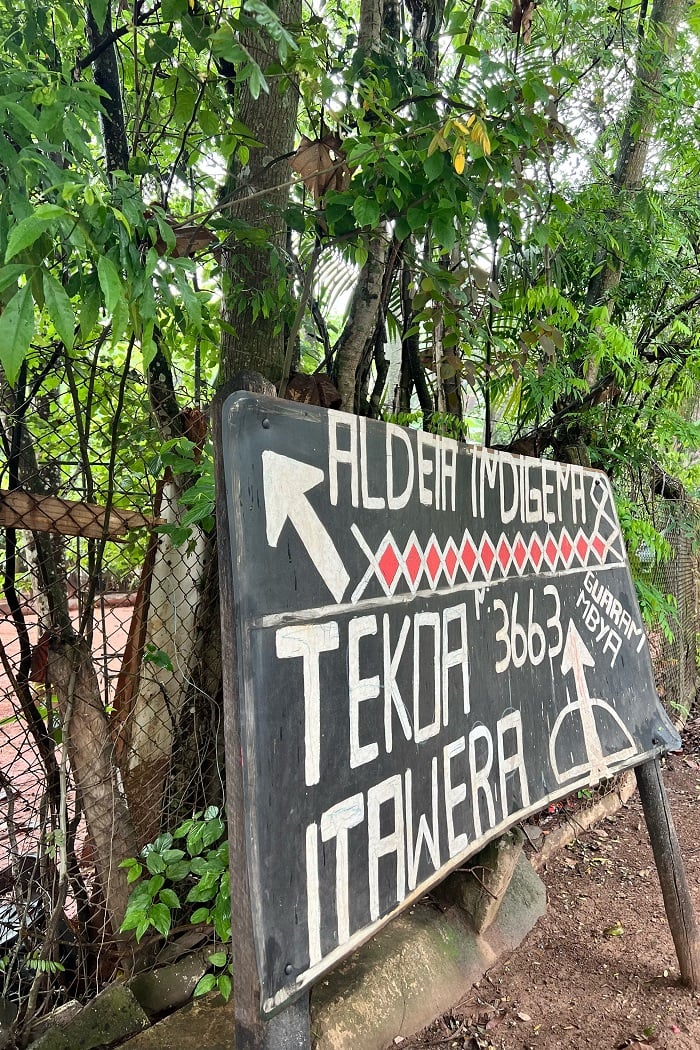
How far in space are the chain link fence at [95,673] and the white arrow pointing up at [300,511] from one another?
2.04ft

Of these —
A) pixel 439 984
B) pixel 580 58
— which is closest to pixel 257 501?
pixel 439 984

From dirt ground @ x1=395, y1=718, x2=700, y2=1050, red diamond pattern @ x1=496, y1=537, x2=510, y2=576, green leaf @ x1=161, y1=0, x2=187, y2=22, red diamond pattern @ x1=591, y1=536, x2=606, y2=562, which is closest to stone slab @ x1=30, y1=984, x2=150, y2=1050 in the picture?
dirt ground @ x1=395, y1=718, x2=700, y2=1050

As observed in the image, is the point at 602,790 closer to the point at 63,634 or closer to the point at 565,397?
the point at 565,397

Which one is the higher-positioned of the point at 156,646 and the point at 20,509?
the point at 20,509

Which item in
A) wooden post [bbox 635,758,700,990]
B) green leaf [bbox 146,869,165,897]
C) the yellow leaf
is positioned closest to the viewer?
the yellow leaf

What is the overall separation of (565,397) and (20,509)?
2.57m

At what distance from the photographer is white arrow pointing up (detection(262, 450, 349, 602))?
3.20 feet

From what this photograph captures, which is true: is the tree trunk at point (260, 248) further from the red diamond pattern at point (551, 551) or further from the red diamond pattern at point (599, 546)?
the red diamond pattern at point (599, 546)

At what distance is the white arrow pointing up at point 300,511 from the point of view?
976mm

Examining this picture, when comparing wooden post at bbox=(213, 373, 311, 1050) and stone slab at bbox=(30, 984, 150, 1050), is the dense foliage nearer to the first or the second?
stone slab at bbox=(30, 984, 150, 1050)

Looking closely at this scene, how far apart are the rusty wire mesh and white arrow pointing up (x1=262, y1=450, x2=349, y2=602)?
0.78m

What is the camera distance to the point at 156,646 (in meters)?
2.03

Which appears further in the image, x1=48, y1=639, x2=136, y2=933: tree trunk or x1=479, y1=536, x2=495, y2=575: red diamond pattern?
x1=48, y1=639, x2=136, y2=933: tree trunk

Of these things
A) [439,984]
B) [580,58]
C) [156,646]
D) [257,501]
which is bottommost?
[439,984]
